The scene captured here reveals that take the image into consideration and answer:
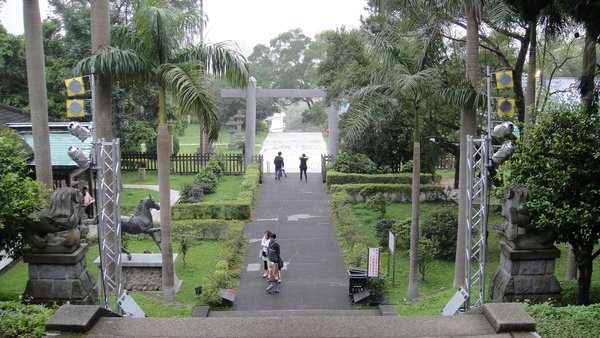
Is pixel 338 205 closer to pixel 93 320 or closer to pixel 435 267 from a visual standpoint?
pixel 435 267

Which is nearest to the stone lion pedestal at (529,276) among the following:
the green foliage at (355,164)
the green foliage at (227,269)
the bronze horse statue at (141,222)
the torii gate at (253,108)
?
the green foliage at (227,269)

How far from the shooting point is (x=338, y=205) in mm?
22250

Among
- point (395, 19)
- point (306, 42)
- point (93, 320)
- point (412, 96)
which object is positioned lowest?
point (93, 320)

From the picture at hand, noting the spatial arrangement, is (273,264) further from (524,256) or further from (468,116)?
(524,256)

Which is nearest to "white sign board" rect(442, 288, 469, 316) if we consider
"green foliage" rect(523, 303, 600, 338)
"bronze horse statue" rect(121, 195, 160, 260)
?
"green foliage" rect(523, 303, 600, 338)

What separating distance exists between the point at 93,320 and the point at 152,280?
6.24 metres

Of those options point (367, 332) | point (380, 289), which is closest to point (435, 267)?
point (380, 289)

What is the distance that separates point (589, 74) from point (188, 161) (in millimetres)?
22900

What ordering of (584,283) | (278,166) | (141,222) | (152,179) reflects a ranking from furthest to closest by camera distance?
(152,179) → (278,166) → (141,222) → (584,283)

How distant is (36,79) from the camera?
1340cm

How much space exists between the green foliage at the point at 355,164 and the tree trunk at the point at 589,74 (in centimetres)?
1370

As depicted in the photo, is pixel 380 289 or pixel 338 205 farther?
pixel 338 205

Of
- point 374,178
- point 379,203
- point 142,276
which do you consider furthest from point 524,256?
point 374,178

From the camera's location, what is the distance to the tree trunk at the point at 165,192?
13.1m
